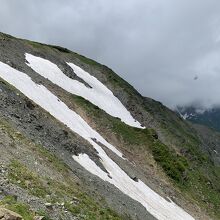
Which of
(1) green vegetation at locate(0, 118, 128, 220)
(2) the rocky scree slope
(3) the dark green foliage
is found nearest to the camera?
(1) green vegetation at locate(0, 118, 128, 220)

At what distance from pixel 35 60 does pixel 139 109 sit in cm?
2374

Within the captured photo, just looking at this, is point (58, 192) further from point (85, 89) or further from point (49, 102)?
point (85, 89)

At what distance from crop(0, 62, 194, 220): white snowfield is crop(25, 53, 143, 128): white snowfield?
11.6 m

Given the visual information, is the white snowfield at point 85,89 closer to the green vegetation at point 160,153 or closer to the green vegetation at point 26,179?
the green vegetation at point 160,153

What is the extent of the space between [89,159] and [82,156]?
88 centimetres

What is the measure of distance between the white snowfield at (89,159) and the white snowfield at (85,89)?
11626 millimetres

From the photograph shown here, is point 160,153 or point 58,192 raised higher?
point 160,153

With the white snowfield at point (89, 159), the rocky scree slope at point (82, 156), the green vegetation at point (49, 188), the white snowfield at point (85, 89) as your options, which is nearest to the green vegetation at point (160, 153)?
the rocky scree slope at point (82, 156)

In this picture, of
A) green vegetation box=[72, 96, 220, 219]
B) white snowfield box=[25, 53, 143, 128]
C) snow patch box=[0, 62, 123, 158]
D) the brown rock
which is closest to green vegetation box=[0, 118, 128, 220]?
the brown rock

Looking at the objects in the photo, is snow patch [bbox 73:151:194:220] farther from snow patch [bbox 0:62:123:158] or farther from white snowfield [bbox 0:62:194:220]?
snow patch [bbox 0:62:123:158]

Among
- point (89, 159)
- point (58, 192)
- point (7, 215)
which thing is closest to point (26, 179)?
point (58, 192)

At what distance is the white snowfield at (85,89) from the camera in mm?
78562

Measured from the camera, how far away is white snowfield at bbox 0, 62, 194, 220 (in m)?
48.1

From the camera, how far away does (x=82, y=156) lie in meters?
48.5
